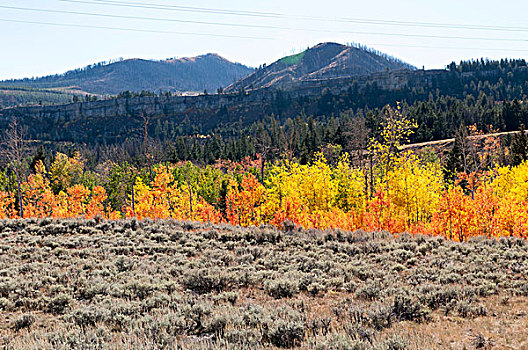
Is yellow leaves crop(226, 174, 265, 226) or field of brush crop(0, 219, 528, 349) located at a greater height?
field of brush crop(0, 219, 528, 349)

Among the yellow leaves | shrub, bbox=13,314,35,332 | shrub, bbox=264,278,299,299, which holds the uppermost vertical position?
shrub, bbox=13,314,35,332

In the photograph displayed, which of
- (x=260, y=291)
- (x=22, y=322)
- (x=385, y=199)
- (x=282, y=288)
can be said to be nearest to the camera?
(x=22, y=322)

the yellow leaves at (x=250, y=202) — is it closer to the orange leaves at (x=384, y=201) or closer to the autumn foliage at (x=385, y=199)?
the orange leaves at (x=384, y=201)

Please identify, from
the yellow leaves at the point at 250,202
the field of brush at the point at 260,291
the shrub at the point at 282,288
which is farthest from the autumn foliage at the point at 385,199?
the shrub at the point at 282,288

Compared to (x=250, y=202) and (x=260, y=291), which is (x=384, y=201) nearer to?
(x=250, y=202)

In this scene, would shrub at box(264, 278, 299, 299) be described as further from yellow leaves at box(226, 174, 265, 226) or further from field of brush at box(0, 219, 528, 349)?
yellow leaves at box(226, 174, 265, 226)

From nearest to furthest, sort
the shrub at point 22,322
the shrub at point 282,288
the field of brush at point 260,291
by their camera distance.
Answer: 1. the field of brush at point 260,291
2. the shrub at point 22,322
3. the shrub at point 282,288

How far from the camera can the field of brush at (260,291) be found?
703 centimetres

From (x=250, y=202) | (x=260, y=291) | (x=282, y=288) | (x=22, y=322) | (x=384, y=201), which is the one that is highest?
(x=22, y=322)

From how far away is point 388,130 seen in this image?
2991cm

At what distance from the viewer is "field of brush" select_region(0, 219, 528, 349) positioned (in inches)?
277

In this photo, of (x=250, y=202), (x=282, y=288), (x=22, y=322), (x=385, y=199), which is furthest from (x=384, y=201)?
(x=22, y=322)

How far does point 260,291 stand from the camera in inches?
402

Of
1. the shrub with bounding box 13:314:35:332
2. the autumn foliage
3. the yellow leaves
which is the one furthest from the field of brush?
the yellow leaves
